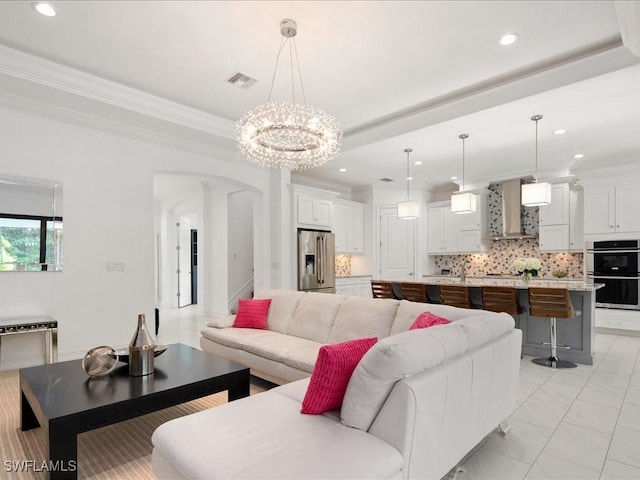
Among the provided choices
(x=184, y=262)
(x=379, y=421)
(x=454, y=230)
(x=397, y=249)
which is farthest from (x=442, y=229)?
(x=379, y=421)

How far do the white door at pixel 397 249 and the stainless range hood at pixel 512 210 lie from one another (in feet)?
6.05

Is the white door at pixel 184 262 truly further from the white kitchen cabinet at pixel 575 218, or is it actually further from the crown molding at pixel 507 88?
the white kitchen cabinet at pixel 575 218

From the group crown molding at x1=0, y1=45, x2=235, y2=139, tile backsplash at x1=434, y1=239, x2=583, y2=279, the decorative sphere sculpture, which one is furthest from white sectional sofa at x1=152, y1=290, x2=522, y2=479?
tile backsplash at x1=434, y1=239, x2=583, y2=279

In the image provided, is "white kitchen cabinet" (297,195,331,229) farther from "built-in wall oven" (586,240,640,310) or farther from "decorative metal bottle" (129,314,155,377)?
"built-in wall oven" (586,240,640,310)

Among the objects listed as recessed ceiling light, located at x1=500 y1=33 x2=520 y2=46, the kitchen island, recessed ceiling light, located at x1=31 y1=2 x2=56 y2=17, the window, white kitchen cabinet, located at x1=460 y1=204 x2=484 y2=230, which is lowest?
the kitchen island

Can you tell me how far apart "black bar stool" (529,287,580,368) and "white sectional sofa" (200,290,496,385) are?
1.84 metres

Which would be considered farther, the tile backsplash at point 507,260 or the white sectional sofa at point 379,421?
the tile backsplash at point 507,260

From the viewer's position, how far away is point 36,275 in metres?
4.18

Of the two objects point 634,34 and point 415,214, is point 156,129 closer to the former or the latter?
point 415,214

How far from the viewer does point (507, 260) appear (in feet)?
24.9

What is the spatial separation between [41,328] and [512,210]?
7562 millimetres

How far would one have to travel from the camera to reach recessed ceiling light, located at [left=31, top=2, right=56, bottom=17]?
2771mm

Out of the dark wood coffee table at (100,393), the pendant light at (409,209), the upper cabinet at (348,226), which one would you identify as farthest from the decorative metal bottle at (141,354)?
the upper cabinet at (348,226)

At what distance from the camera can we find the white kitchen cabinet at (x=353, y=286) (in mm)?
7508
